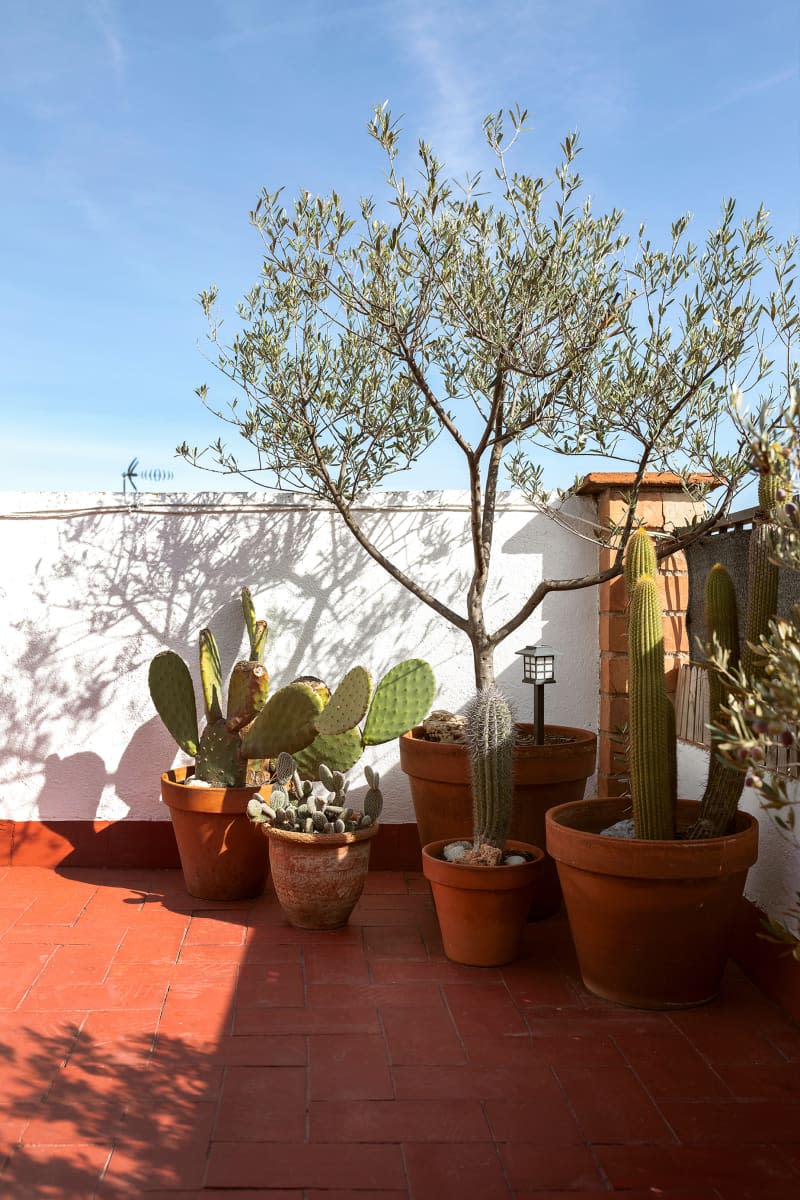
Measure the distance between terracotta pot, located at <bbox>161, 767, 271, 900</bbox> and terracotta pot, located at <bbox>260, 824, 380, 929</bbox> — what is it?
0.31 meters

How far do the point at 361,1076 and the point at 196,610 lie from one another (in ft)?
8.93

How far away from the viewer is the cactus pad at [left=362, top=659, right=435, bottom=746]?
430 centimetres

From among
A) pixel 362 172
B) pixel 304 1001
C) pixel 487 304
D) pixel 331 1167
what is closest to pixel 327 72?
pixel 362 172

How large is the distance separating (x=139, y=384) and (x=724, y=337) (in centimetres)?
355

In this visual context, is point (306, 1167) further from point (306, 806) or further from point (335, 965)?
point (306, 806)

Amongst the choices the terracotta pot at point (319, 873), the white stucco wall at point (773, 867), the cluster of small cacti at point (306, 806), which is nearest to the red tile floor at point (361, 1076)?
→ the terracotta pot at point (319, 873)

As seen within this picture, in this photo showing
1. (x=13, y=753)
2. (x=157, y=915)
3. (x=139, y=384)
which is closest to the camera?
(x=157, y=915)

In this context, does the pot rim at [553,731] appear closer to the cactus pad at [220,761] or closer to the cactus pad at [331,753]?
the cactus pad at [331,753]

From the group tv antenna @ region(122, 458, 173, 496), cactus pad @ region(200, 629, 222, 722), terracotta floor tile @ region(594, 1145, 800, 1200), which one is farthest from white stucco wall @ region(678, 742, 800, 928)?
tv antenna @ region(122, 458, 173, 496)

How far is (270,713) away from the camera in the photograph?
4.29m

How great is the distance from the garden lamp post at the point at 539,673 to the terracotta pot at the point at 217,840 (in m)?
1.28

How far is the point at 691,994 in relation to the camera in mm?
3154

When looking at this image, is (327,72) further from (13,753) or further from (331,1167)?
(331,1167)

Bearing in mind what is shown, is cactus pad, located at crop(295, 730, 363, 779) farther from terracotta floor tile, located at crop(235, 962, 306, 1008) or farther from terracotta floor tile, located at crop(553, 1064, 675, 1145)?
terracotta floor tile, located at crop(553, 1064, 675, 1145)
